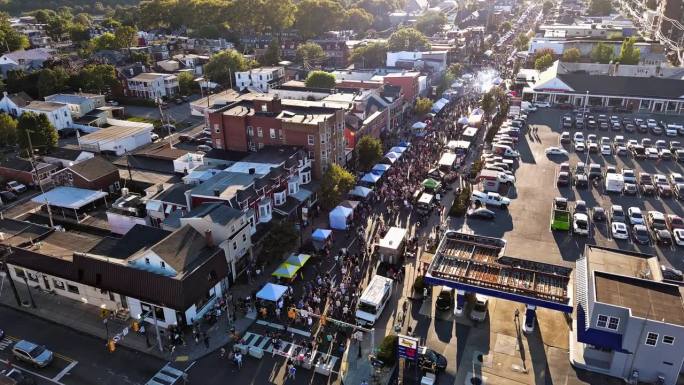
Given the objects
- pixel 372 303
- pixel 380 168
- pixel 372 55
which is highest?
pixel 372 55

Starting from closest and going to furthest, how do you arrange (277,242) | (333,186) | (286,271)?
1. (286,271)
2. (277,242)
3. (333,186)

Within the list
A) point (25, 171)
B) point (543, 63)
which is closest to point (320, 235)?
point (25, 171)

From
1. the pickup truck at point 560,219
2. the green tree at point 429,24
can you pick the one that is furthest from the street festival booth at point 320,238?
the green tree at point 429,24

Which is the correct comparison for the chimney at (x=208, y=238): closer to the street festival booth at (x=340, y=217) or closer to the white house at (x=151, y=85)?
the street festival booth at (x=340, y=217)

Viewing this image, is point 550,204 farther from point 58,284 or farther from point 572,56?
point 572,56

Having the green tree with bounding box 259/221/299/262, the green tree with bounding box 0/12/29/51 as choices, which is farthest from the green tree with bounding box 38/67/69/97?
the green tree with bounding box 259/221/299/262

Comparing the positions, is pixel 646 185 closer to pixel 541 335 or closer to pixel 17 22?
pixel 541 335
